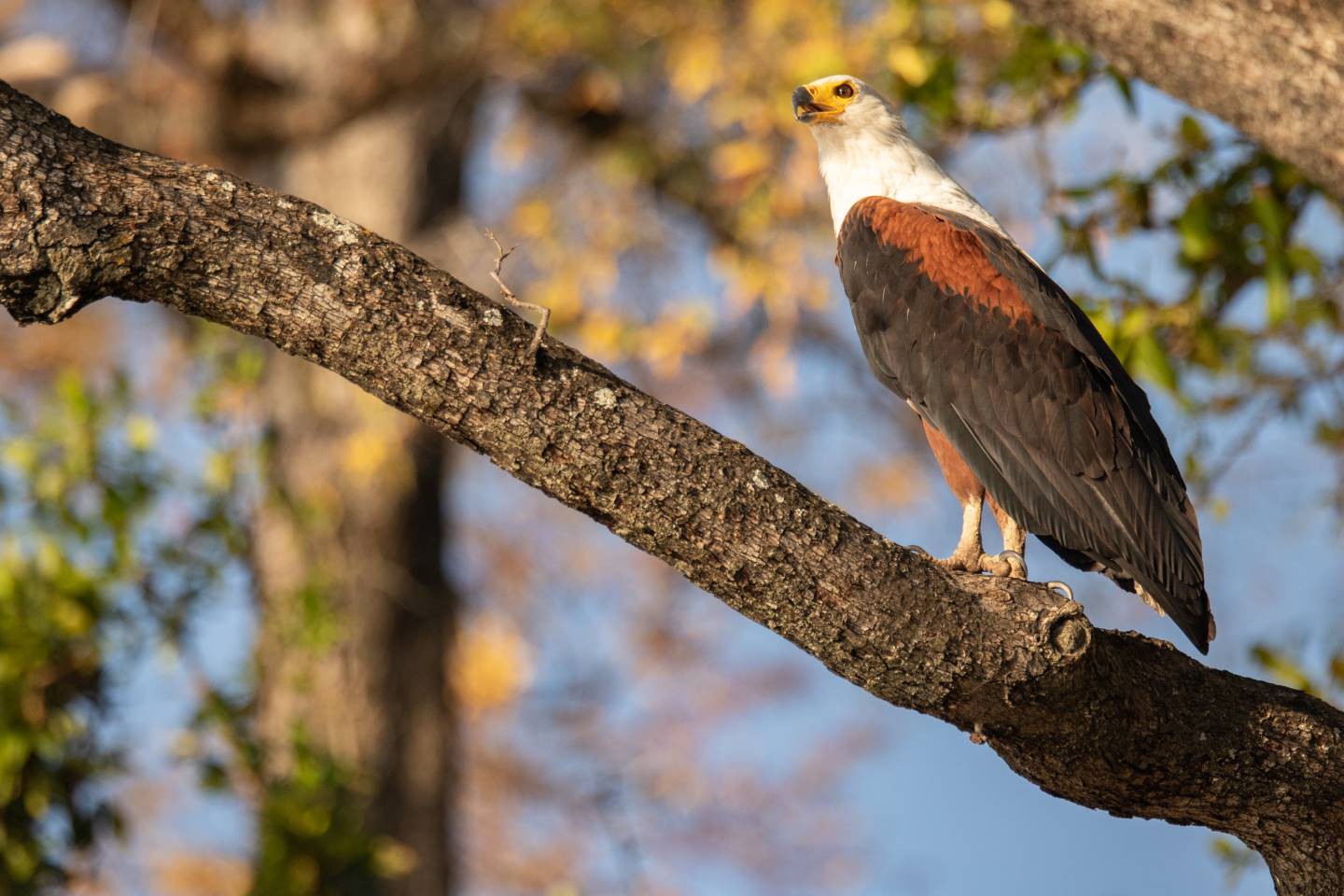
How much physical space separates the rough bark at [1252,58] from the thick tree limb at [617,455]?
4.82 feet

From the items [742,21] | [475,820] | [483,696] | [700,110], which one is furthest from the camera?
[475,820]

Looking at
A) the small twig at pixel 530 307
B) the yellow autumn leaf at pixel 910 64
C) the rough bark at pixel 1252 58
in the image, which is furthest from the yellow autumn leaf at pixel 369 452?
the small twig at pixel 530 307

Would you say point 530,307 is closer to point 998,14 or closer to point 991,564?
point 991,564

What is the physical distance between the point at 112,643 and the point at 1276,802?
361 centimetres

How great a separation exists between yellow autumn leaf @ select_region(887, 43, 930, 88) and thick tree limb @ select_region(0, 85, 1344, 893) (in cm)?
230

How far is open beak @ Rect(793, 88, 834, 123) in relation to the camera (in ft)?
14.3

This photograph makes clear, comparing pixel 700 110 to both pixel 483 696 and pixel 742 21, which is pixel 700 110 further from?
pixel 483 696

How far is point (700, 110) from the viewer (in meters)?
8.64

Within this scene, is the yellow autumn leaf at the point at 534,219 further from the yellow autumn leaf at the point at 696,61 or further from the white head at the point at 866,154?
the white head at the point at 866,154

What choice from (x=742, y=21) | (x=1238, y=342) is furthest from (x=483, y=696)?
(x=1238, y=342)

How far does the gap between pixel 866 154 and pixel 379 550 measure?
449 cm

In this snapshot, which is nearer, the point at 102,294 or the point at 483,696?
the point at 102,294

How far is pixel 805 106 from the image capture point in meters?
4.41

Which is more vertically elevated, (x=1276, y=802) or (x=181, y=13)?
(x=181, y=13)
